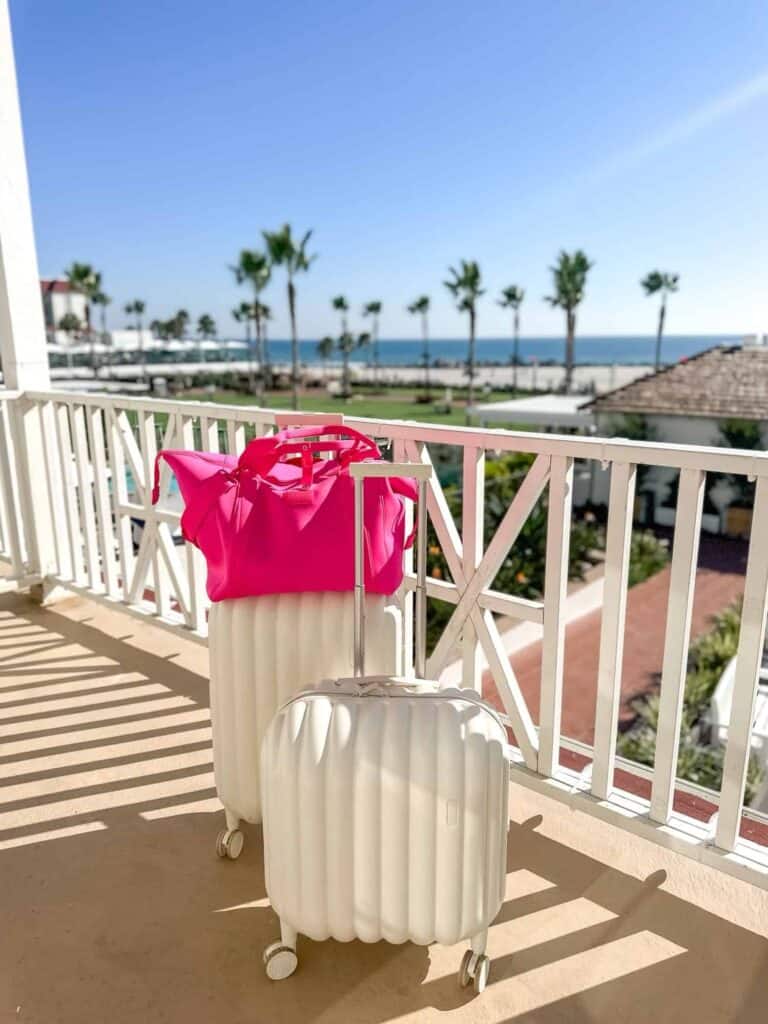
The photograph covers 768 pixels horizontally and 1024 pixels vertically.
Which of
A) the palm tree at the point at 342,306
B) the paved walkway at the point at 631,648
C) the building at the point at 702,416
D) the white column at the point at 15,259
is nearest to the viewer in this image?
the white column at the point at 15,259

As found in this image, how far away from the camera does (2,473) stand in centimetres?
318

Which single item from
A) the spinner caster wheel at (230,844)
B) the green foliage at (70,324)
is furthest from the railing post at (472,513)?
the green foliage at (70,324)

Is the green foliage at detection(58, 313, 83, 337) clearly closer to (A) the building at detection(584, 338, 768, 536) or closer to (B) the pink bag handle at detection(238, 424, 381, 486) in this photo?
(A) the building at detection(584, 338, 768, 536)

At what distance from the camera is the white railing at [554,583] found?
1355 millimetres

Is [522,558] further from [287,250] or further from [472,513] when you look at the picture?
[287,250]

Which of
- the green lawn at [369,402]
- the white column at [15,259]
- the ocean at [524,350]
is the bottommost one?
the green lawn at [369,402]

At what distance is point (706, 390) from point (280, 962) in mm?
19051

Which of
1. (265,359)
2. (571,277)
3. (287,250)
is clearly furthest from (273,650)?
(265,359)

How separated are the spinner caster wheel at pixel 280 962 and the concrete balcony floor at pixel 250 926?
0.6 inches

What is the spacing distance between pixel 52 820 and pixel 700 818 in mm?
1601

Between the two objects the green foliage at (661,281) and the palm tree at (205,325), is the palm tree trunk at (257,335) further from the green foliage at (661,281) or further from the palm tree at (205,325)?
the palm tree at (205,325)

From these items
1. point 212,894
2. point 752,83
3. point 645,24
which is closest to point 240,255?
point 645,24

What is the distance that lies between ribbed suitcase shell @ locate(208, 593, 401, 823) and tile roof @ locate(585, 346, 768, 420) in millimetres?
16989

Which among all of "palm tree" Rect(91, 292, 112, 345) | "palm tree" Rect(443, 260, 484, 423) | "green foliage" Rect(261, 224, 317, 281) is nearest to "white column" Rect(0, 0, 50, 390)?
"green foliage" Rect(261, 224, 317, 281)
